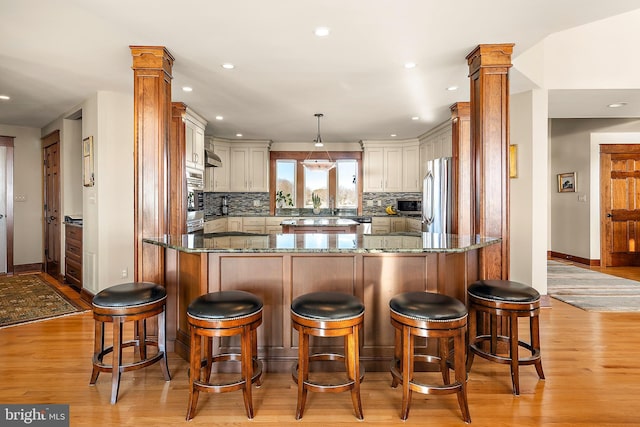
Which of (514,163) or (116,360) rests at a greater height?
(514,163)

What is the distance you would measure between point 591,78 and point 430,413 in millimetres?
3954

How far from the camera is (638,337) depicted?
315 centimetres

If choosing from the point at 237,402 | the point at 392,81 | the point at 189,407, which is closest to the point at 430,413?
the point at 237,402

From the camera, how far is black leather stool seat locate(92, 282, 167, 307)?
2148mm

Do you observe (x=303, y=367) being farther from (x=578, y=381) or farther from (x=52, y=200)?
(x=52, y=200)

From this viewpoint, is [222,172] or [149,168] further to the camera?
[222,172]

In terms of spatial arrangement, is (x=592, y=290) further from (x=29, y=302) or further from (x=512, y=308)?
(x=29, y=302)

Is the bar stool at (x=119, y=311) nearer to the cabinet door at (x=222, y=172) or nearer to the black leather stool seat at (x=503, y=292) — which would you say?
the black leather stool seat at (x=503, y=292)

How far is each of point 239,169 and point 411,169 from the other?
3466 millimetres

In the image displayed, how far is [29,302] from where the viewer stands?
13.9 ft

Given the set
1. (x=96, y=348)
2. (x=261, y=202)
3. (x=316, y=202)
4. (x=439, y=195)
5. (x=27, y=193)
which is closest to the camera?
(x=96, y=348)

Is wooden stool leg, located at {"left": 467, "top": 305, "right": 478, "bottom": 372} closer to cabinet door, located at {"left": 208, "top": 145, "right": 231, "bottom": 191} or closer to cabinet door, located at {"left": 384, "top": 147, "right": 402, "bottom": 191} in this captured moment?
cabinet door, located at {"left": 384, "top": 147, "right": 402, "bottom": 191}

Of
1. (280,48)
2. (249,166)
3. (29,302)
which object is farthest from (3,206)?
(280,48)

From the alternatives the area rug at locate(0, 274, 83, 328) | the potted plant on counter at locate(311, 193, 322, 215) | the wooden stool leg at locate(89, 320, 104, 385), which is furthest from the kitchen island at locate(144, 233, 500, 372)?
the potted plant on counter at locate(311, 193, 322, 215)
